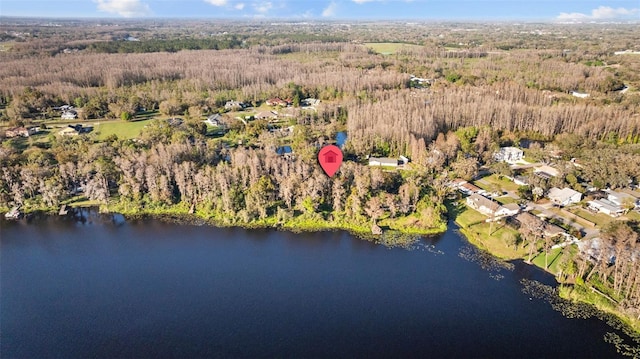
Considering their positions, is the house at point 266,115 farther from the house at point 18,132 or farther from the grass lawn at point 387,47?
the grass lawn at point 387,47

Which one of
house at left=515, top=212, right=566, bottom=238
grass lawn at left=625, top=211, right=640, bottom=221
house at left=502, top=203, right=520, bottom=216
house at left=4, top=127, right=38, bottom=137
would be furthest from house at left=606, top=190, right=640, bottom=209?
house at left=4, top=127, right=38, bottom=137

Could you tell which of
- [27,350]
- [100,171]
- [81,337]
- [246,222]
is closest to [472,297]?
[246,222]

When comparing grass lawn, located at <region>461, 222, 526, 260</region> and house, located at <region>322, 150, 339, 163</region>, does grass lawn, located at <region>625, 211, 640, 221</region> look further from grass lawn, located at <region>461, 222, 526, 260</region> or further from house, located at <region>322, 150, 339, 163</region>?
house, located at <region>322, 150, 339, 163</region>

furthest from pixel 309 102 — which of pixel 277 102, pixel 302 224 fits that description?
pixel 302 224

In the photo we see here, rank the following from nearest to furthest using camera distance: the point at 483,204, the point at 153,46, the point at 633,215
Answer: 1. the point at 633,215
2. the point at 483,204
3. the point at 153,46

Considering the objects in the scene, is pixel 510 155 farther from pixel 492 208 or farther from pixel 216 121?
pixel 216 121

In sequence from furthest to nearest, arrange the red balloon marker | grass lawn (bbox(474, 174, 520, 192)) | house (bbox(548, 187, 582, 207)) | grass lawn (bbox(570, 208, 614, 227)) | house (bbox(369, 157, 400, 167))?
house (bbox(369, 157, 400, 167))
the red balloon marker
grass lawn (bbox(474, 174, 520, 192))
house (bbox(548, 187, 582, 207))
grass lawn (bbox(570, 208, 614, 227))
